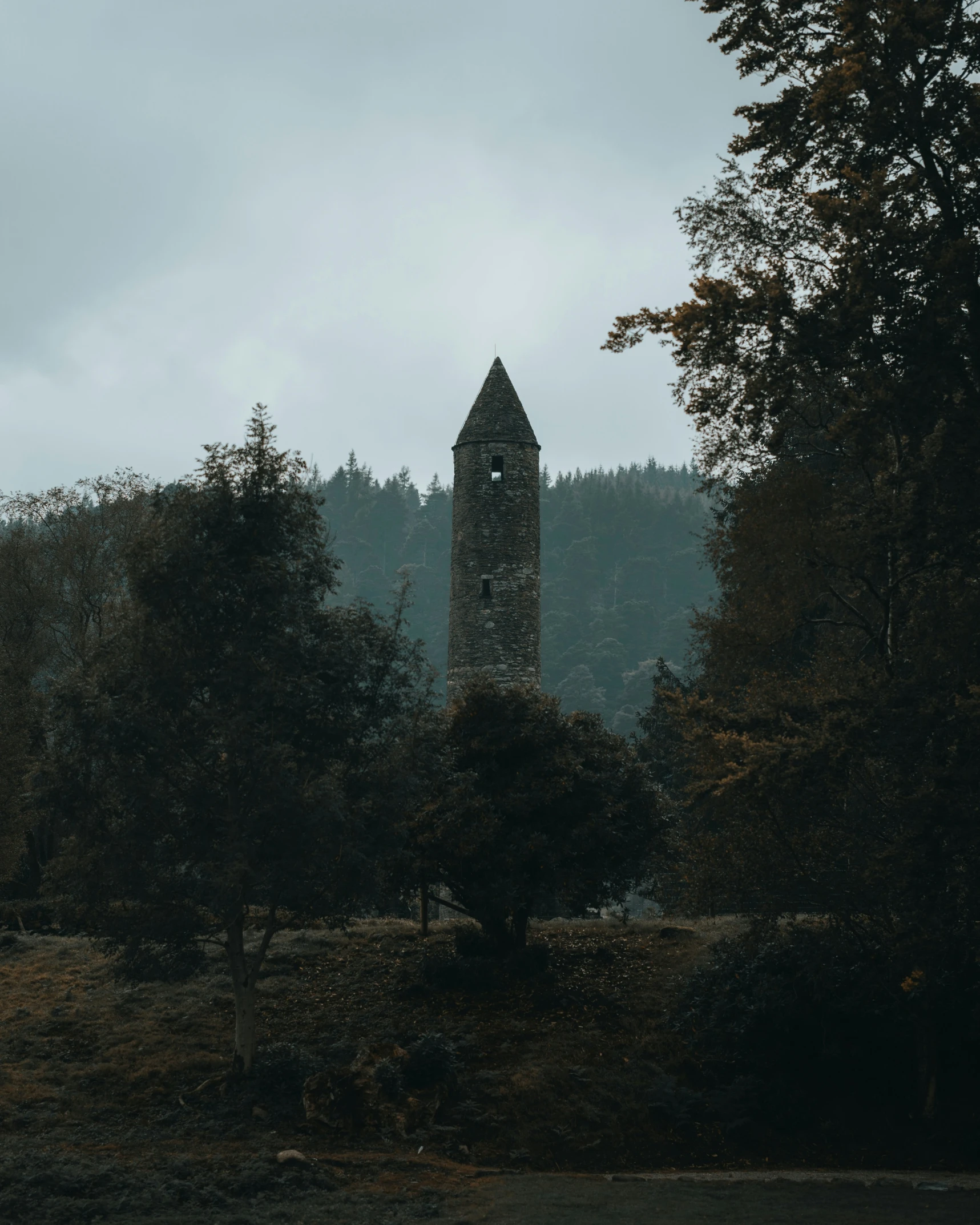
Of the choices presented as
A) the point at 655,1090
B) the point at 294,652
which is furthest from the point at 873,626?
the point at 294,652

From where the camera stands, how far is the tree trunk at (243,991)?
16.6m

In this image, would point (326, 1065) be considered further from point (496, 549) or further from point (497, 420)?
point (497, 420)

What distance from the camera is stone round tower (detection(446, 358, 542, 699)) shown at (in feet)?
112

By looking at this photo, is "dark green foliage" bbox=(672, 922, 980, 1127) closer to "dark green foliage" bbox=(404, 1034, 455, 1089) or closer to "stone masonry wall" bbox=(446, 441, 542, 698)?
"dark green foliage" bbox=(404, 1034, 455, 1089)

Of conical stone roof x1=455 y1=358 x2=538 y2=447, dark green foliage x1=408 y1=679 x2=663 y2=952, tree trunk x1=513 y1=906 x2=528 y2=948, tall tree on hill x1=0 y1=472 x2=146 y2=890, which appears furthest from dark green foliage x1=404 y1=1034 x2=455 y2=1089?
conical stone roof x1=455 y1=358 x2=538 y2=447

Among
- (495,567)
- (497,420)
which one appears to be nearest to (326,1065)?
(495,567)

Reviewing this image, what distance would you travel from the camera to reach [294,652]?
16297mm

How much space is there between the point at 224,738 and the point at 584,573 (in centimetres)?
10593

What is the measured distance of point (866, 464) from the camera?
17.4 metres

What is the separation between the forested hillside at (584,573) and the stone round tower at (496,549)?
188 feet

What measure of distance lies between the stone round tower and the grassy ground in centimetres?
1127

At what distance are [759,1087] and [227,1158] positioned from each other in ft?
25.1

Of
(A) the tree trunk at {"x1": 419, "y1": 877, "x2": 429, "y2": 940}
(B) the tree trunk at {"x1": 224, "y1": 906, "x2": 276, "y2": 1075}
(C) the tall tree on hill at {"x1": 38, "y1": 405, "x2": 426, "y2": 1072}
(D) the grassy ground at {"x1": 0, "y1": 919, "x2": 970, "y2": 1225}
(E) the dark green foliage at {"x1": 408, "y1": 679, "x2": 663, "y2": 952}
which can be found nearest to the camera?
(D) the grassy ground at {"x1": 0, "y1": 919, "x2": 970, "y2": 1225}

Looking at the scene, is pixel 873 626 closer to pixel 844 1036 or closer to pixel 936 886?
pixel 936 886
